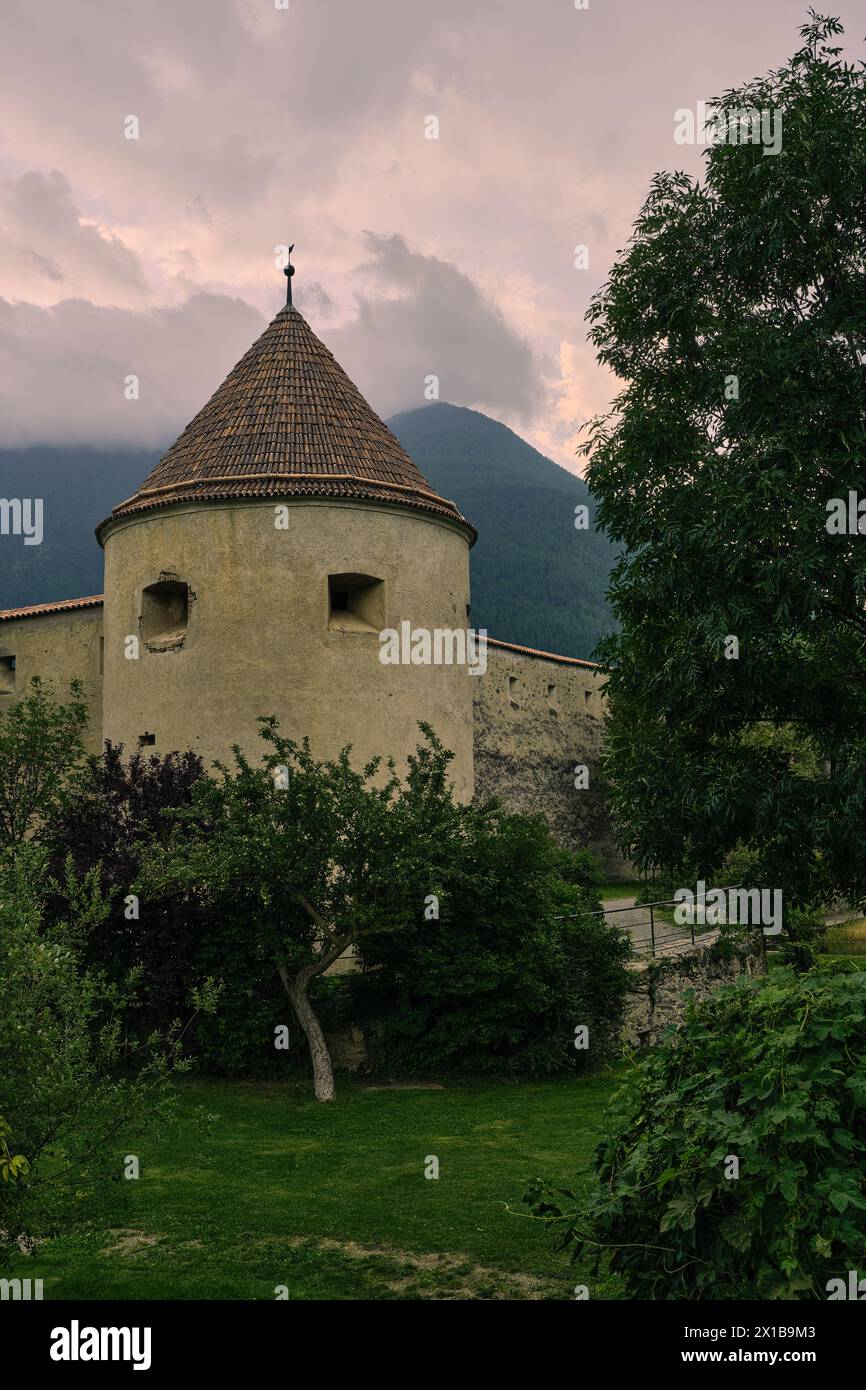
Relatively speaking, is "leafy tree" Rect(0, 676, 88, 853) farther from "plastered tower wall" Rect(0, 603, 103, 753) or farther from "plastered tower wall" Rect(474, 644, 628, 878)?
"plastered tower wall" Rect(474, 644, 628, 878)

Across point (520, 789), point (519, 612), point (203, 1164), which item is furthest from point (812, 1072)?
point (519, 612)

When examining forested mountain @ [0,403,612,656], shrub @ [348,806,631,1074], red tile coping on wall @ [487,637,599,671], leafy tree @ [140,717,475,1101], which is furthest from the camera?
forested mountain @ [0,403,612,656]

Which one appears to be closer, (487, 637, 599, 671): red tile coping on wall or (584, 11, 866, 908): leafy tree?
(584, 11, 866, 908): leafy tree

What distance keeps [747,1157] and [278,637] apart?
1287 centimetres

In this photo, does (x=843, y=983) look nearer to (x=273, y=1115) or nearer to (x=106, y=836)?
(x=273, y=1115)

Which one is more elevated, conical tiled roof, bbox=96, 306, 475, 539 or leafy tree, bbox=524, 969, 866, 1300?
conical tiled roof, bbox=96, 306, 475, 539

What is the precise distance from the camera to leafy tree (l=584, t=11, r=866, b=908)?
35.1 ft

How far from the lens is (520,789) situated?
26.9m

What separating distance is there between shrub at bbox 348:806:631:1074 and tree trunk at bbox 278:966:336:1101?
90 cm

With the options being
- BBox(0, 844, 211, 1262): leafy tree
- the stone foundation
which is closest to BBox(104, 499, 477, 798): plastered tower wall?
the stone foundation

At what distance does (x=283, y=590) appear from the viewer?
1670cm

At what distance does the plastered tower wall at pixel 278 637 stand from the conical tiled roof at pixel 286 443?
0.91 feet

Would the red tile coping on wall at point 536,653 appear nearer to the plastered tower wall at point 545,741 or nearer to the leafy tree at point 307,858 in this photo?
the plastered tower wall at point 545,741

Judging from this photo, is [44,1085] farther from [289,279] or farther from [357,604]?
[289,279]
